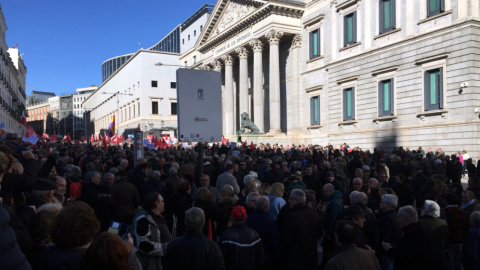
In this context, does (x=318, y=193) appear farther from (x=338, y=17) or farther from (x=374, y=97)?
(x=338, y=17)

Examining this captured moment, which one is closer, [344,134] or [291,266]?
[291,266]

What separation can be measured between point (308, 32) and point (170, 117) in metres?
38.8

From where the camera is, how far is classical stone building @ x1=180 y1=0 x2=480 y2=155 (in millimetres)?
22453

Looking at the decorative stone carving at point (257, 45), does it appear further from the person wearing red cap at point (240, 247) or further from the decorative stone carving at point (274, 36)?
the person wearing red cap at point (240, 247)

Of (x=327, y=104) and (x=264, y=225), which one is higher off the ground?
(x=327, y=104)

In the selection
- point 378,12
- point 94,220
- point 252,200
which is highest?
point 378,12

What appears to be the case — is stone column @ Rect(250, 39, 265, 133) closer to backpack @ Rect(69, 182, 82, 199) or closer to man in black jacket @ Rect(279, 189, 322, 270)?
backpack @ Rect(69, 182, 82, 199)

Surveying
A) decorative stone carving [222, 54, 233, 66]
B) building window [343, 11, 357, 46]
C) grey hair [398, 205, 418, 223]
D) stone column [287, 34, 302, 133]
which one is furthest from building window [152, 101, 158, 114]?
grey hair [398, 205, 418, 223]

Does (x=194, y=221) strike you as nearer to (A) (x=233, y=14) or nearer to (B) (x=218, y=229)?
(B) (x=218, y=229)

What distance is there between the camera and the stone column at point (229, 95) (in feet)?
146

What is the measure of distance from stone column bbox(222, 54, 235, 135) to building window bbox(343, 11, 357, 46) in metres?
16.1

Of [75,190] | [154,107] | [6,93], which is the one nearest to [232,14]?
[154,107]

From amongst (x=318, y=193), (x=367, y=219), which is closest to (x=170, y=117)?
(x=318, y=193)

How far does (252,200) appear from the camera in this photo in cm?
646
